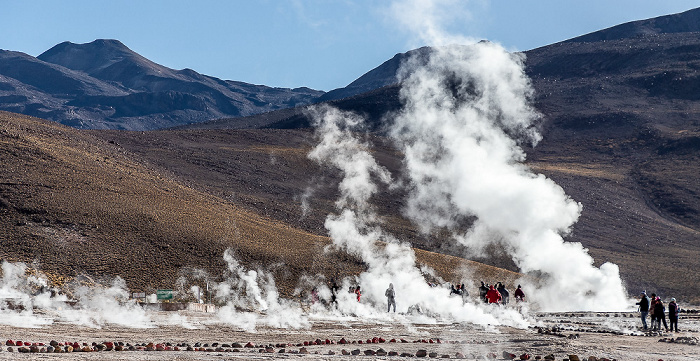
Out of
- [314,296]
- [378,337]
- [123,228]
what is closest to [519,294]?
[314,296]

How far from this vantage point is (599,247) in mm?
100688

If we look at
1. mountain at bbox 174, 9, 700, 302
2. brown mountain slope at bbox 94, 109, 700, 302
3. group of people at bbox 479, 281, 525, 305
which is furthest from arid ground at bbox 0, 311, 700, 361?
mountain at bbox 174, 9, 700, 302

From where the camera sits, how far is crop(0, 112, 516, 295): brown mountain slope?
178 ft

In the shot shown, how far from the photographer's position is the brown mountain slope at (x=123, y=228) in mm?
54188

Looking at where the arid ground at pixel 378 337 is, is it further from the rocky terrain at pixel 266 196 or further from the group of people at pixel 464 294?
the rocky terrain at pixel 266 196

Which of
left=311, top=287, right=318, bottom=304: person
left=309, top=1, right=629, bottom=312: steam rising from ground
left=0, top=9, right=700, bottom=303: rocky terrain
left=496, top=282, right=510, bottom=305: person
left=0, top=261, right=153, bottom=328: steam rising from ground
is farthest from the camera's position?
left=309, top=1, right=629, bottom=312: steam rising from ground

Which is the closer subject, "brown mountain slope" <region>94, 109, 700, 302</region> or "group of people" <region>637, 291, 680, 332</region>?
"group of people" <region>637, 291, 680, 332</region>

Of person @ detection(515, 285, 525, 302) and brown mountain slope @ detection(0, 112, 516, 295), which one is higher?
brown mountain slope @ detection(0, 112, 516, 295)

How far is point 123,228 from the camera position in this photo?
60.1m

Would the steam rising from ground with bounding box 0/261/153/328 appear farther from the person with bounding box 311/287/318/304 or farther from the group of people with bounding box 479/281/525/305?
the group of people with bounding box 479/281/525/305

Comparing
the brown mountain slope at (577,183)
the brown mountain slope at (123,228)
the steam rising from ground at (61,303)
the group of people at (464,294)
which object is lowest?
the steam rising from ground at (61,303)

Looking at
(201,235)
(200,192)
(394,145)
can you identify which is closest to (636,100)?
(394,145)

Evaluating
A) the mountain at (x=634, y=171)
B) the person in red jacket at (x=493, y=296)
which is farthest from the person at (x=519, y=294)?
the mountain at (x=634, y=171)

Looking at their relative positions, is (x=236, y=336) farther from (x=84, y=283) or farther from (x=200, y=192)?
(x=200, y=192)
